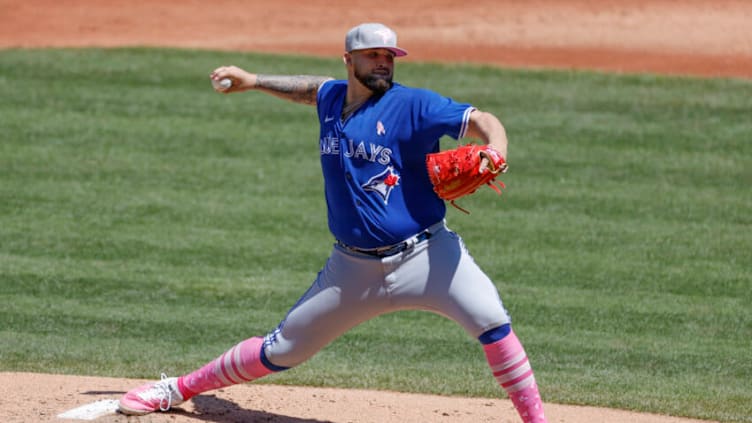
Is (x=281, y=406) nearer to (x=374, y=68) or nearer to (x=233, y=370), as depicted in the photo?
(x=233, y=370)

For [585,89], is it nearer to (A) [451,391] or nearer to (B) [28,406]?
(A) [451,391]

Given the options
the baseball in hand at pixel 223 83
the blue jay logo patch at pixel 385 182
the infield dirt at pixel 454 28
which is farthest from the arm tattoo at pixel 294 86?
the infield dirt at pixel 454 28

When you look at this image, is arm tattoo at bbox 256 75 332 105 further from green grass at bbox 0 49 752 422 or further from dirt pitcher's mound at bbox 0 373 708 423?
green grass at bbox 0 49 752 422

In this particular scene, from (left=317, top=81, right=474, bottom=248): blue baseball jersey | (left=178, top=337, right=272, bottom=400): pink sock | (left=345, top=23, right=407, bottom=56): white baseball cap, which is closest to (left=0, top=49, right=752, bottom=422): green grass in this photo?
(left=178, top=337, right=272, bottom=400): pink sock

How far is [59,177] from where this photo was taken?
408 inches

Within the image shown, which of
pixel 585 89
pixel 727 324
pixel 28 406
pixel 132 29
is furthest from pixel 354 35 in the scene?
pixel 132 29

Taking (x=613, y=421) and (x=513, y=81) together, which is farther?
(x=513, y=81)

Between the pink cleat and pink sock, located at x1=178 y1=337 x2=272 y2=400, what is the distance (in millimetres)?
85

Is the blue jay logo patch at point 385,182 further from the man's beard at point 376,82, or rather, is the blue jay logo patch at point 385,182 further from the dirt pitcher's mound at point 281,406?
the dirt pitcher's mound at point 281,406

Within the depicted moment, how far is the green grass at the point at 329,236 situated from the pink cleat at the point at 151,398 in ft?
4.01

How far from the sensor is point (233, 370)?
5242 mm

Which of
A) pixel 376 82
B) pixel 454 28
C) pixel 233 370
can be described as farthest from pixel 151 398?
pixel 454 28

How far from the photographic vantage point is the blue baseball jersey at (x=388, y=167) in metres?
4.80

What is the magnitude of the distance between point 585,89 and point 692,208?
3.40 m
